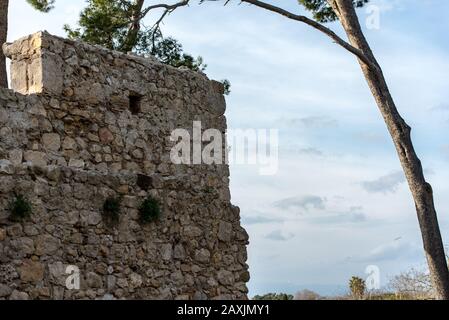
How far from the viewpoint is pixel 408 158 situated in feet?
39.2

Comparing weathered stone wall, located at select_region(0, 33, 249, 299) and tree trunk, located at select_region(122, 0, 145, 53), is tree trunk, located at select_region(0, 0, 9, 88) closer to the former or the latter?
tree trunk, located at select_region(122, 0, 145, 53)

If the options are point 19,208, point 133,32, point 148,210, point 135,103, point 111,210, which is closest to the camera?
point 19,208

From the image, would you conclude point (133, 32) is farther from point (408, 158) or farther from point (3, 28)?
point (408, 158)

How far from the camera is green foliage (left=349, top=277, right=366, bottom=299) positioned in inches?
587

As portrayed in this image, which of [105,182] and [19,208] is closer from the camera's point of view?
[19,208]

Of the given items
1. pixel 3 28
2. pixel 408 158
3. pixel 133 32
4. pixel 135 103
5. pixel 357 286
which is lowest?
pixel 357 286

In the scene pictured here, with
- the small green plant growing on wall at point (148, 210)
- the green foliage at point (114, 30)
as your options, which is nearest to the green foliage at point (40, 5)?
the green foliage at point (114, 30)

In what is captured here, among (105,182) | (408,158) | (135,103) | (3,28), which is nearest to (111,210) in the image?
(105,182)

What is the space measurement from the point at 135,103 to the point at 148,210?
8.58 ft

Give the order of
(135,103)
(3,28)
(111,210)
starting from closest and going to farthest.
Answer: (111,210), (135,103), (3,28)

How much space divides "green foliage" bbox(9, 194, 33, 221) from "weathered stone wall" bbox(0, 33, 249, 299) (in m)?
0.06

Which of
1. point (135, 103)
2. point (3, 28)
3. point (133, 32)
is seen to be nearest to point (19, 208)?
point (135, 103)

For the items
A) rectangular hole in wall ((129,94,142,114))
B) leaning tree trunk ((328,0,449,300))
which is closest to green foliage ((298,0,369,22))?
leaning tree trunk ((328,0,449,300))

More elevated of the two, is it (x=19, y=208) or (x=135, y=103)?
(x=135, y=103)
